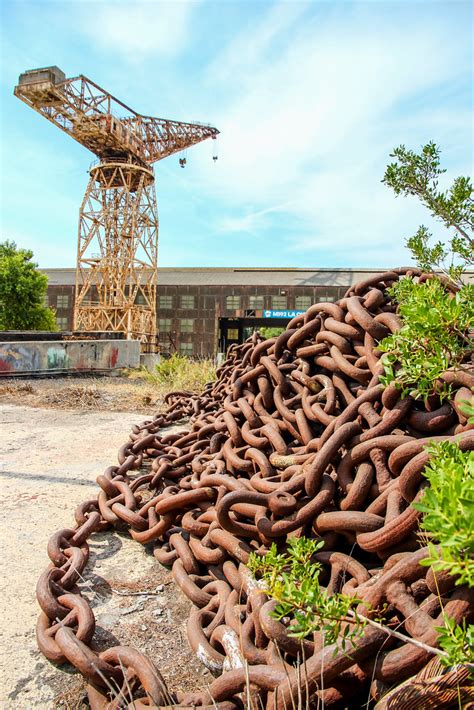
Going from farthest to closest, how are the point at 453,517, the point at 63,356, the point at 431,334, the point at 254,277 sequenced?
1. the point at 254,277
2. the point at 63,356
3. the point at 431,334
4. the point at 453,517

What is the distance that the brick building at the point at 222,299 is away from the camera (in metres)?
26.4

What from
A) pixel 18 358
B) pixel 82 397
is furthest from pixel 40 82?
pixel 82 397

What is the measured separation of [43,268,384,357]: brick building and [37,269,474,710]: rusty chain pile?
2227 centimetres

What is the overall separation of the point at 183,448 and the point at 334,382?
111 centimetres

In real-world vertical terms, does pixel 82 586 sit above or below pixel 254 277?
below

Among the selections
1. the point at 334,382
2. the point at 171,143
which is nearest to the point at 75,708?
the point at 334,382

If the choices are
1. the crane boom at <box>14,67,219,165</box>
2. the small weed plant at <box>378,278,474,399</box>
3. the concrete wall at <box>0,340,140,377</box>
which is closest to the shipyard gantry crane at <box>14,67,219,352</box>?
the crane boom at <box>14,67,219,165</box>

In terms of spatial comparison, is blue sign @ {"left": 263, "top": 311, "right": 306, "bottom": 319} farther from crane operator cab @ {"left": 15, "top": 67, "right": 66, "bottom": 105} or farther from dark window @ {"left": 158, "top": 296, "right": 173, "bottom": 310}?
crane operator cab @ {"left": 15, "top": 67, "right": 66, "bottom": 105}

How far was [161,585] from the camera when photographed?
5.43 ft

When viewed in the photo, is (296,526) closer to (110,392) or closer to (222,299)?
(110,392)

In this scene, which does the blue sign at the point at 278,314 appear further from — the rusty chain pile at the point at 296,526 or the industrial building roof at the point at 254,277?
the rusty chain pile at the point at 296,526

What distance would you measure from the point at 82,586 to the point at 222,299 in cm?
2603

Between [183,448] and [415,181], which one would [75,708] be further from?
[415,181]

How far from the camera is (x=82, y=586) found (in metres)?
1.60
